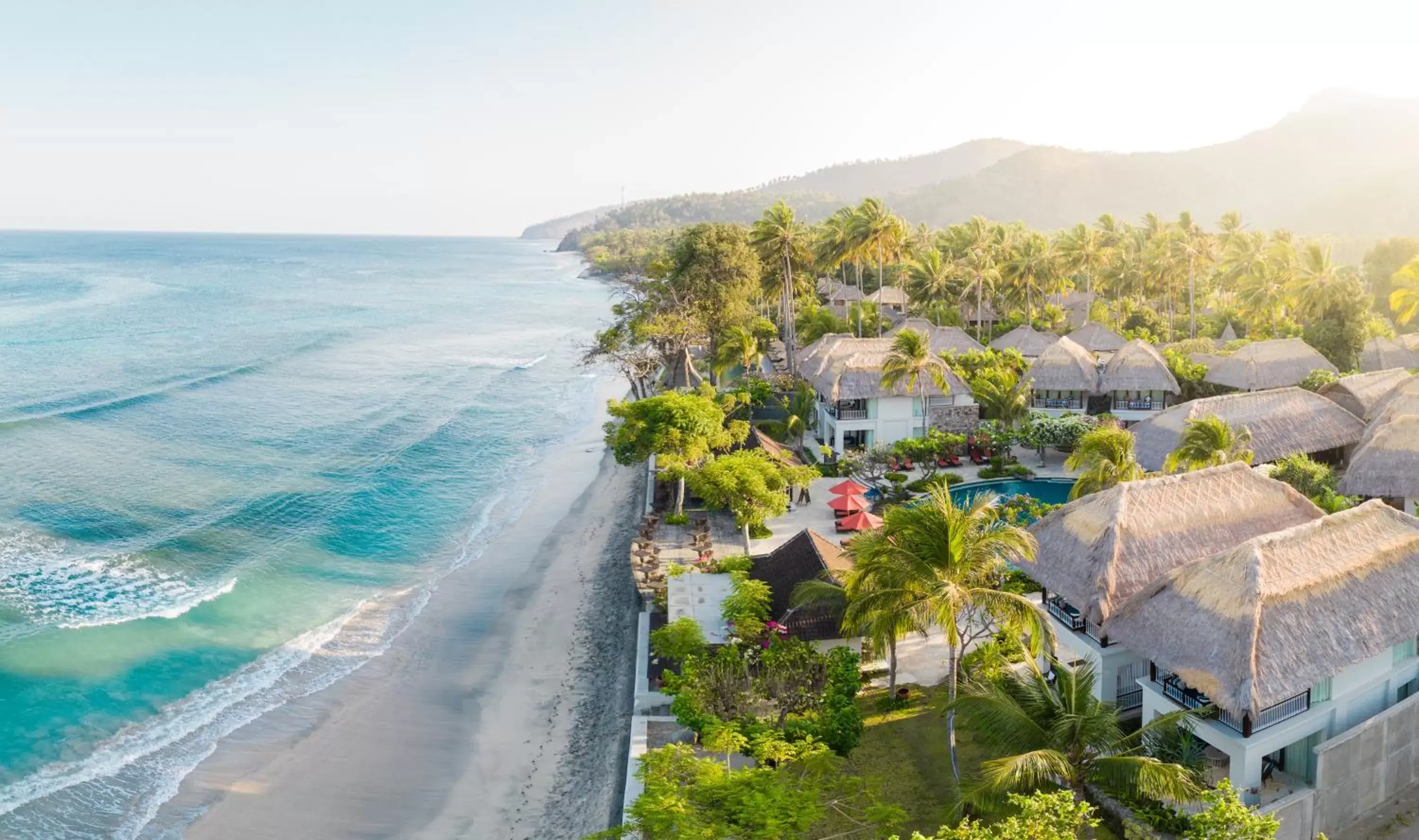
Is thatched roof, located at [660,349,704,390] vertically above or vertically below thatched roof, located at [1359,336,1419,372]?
below

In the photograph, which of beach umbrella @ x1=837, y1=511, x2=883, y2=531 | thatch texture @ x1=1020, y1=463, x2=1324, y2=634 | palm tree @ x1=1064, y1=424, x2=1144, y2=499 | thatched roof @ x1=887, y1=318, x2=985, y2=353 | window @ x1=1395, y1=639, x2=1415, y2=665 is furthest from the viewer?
thatched roof @ x1=887, y1=318, x2=985, y2=353

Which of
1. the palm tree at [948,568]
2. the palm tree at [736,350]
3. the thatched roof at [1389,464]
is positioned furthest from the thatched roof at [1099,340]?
the palm tree at [948,568]

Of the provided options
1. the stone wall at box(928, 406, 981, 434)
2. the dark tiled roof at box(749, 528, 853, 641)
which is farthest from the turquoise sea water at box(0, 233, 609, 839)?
the stone wall at box(928, 406, 981, 434)

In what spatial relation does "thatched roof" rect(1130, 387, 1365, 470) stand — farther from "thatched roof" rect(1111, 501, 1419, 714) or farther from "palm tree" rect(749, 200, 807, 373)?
"palm tree" rect(749, 200, 807, 373)

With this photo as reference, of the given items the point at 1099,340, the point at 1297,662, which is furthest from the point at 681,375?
the point at 1297,662

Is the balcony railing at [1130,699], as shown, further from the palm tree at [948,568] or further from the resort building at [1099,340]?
the resort building at [1099,340]

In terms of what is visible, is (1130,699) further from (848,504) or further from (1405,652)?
(848,504)
